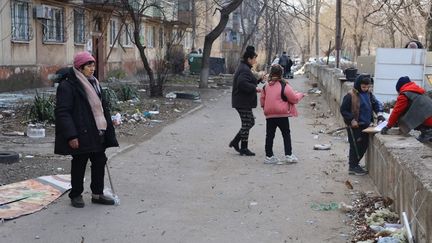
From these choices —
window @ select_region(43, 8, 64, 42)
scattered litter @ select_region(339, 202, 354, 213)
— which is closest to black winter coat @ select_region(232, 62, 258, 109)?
scattered litter @ select_region(339, 202, 354, 213)

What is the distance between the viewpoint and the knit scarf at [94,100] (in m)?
5.94

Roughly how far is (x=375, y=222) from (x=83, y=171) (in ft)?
9.38

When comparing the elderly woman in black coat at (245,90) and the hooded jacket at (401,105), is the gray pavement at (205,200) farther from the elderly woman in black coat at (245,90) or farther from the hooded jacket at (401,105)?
the hooded jacket at (401,105)

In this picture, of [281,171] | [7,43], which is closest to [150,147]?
[281,171]

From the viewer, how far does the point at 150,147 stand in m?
10.3

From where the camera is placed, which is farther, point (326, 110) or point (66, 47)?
point (66, 47)

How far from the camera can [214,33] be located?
2412 centimetres

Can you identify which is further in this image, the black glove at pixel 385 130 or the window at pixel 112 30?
the window at pixel 112 30

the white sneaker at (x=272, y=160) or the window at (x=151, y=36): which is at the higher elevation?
the window at (x=151, y=36)

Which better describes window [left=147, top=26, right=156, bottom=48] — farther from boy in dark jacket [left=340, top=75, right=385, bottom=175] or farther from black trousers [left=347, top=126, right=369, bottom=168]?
black trousers [left=347, top=126, right=369, bottom=168]

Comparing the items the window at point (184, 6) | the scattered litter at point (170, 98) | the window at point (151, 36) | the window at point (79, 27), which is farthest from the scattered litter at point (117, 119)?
the window at point (184, 6)

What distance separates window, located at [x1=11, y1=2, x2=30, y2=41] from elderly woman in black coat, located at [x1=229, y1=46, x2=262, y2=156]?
12.2 meters

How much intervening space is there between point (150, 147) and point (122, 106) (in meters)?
5.55

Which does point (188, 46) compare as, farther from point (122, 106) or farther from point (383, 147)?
point (383, 147)
